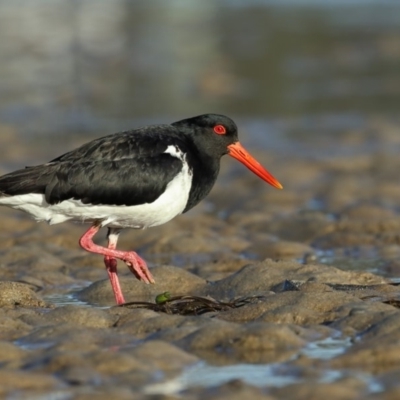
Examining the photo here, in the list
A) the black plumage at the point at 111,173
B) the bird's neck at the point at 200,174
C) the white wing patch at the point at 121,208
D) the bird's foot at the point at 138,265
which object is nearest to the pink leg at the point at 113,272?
the bird's foot at the point at 138,265

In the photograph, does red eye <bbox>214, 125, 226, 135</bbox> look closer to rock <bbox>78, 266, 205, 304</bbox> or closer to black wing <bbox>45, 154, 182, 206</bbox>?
black wing <bbox>45, 154, 182, 206</bbox>

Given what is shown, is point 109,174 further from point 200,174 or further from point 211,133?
point 211,133

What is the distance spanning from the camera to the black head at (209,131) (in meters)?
7.67

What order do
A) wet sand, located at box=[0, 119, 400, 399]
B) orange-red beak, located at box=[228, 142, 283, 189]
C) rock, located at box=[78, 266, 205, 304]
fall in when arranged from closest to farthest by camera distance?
wet sand, located at box=[0, 119, 400, 399], rock, located at box=[78, 266, 205, 304], orange-red beak, located at box=[228, 142, 283, 189]

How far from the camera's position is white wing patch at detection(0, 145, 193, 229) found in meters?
7.14

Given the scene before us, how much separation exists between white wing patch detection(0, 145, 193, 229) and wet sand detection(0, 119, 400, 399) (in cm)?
52

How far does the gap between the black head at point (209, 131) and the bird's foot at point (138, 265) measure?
962mm

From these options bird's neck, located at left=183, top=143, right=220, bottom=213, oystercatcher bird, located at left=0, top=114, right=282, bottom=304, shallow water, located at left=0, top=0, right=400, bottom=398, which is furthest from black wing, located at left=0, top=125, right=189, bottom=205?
shallow water, located at left=0, top=0, right=400, bottom=398

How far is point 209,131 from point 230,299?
1.34 meters

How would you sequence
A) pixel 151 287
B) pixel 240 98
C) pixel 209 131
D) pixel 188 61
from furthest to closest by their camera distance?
pixel 188 61
pixel 240 98
pixel 209 131
pixel 151 287

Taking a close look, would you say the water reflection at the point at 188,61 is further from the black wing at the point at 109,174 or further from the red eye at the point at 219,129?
the black wing at the point at 109,174

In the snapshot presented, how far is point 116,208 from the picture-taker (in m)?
7.15

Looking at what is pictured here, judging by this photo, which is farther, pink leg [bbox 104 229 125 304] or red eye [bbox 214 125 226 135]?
red eye [bbox 214 125 226 135]

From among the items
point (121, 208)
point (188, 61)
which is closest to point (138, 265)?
point (121, 208)
